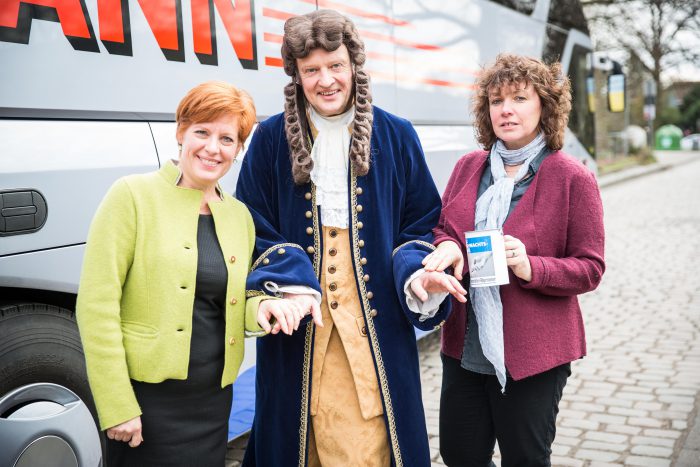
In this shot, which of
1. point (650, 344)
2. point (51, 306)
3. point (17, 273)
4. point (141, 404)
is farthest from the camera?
point (650, 344)

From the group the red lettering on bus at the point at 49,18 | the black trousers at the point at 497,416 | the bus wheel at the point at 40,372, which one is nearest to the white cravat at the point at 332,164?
the black trousers at the point at 497,416

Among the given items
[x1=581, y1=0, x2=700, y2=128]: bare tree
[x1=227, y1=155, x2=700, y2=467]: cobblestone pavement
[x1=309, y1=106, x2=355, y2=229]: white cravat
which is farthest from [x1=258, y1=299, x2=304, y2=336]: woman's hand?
[x1=581, y1=0, x2=700, y2=128]: bare tree

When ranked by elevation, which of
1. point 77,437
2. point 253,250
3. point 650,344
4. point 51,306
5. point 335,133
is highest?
point 335,133

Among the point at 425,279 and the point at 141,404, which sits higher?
the point at 425,279

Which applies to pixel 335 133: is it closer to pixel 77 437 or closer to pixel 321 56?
pixel 321 56

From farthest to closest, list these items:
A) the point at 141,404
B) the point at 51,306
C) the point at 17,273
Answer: the point at 51,306 < the point at 17,273 < the point at 141,404

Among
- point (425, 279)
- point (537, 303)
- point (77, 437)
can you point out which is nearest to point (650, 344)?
point (537, 303)

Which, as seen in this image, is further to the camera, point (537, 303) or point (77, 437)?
point (77, 437)

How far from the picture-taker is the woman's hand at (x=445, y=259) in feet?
6.79

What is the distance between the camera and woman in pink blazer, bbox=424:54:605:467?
222cm

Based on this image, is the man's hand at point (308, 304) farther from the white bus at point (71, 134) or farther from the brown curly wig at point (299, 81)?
the white bus at point (71, 134)

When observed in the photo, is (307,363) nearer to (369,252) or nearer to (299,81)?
(369,252)

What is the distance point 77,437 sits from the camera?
2428mm

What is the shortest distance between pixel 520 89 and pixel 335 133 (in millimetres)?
595
